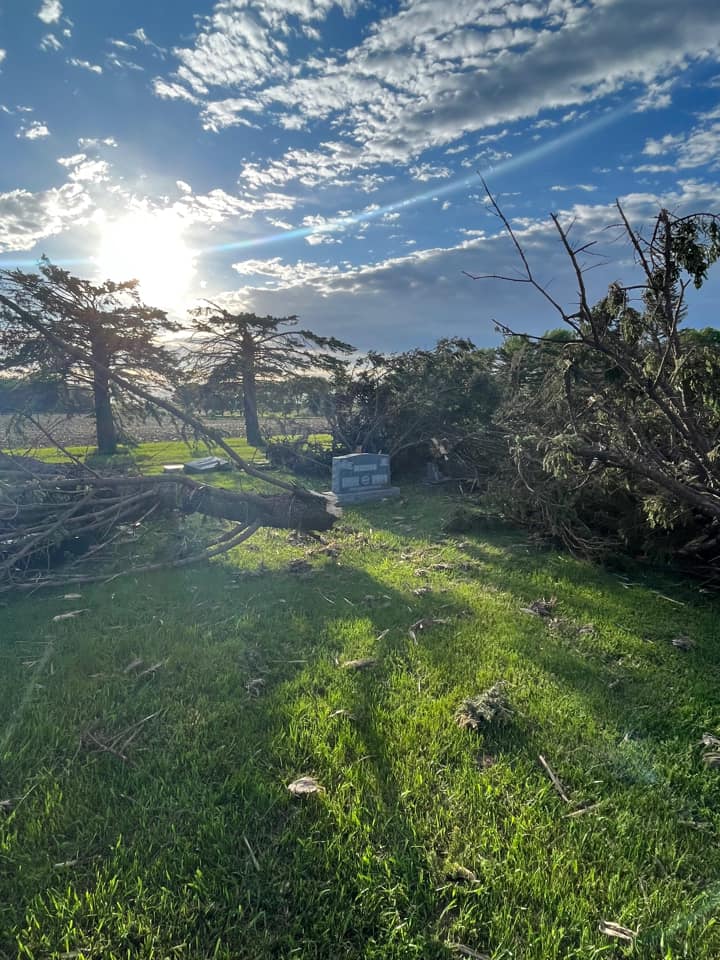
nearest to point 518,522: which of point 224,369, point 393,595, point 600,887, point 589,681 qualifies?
point 393,595

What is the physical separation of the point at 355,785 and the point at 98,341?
23.9 meters

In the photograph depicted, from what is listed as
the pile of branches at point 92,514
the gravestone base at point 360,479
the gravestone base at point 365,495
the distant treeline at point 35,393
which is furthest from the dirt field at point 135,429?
the pile of branches at point 92,514

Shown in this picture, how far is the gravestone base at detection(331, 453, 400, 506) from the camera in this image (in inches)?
443

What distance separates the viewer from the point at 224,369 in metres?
25.2

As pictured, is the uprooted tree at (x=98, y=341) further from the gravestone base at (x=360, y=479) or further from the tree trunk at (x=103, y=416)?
the gravestone base at (x=360, y=479)

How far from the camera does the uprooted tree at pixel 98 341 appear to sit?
790 inches

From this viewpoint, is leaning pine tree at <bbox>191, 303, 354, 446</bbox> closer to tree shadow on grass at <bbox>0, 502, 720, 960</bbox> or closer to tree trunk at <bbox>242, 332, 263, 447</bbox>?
tree trunk at <bbox>242, 332, 263, 447</bbox>

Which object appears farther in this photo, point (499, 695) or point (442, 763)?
point (499, 695)

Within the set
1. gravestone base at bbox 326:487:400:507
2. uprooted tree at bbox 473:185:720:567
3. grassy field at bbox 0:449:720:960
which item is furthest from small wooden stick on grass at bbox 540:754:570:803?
gravestone base at bbox 326:487:400:507

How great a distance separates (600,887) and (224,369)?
84.2 ft

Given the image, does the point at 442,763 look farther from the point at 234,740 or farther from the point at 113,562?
the point at 113,562

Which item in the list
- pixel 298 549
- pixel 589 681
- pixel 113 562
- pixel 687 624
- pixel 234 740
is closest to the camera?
pixel 234 740

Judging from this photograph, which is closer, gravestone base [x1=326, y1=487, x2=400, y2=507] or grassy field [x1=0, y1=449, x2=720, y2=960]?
grassy field [x1=0, y1=449, x2=720, y2=960]

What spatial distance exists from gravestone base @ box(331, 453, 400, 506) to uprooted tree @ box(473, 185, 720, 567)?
12.0ft
